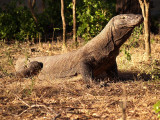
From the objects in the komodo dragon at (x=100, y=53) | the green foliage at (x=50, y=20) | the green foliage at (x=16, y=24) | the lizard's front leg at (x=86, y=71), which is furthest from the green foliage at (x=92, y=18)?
the lizard's front leg at (x=86, y=71)

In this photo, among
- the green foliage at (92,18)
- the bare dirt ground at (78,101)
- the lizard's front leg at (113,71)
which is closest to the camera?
the bare dirt ground at (78,101)

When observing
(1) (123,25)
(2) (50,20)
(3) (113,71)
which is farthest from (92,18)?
(1) (123,25)

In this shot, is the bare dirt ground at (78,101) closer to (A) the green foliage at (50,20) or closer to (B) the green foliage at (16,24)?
(A) the green foliage at (50,20)

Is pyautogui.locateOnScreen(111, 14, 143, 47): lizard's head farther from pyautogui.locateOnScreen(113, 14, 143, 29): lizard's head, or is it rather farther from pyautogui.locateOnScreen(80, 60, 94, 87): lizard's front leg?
pyautogui.locateOnScreen(80, 60, 94, 87): lizard's front leg

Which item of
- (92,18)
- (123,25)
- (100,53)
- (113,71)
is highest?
(92,18)

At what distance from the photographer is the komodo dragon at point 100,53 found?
4.52 m

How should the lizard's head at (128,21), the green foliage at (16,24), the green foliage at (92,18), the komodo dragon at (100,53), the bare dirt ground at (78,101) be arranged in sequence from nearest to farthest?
1. the bare dirt ground at (78,101)
2. the lizard's head at (128,21)
3. the komodo dragon at (100,53)
4. the green foliage at (92,18)
5. the green foliage at (16,24)

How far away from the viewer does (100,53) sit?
15.6ft

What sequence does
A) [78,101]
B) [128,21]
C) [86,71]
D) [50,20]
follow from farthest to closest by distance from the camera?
1. [50,20]
2. [86,71]
3. [128,21]
4. [78,101]

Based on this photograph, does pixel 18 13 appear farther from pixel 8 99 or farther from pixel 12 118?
pixel 12 118

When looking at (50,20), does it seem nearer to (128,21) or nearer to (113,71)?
(113,71)

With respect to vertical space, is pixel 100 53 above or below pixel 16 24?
below

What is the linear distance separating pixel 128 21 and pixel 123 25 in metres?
0.12

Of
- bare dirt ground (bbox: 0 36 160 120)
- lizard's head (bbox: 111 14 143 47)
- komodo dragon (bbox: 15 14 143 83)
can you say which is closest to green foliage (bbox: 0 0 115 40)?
komodo dragon (bbox: 15 14 143 83)
